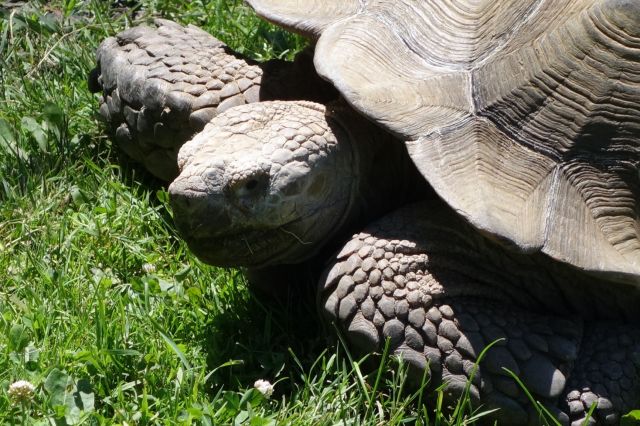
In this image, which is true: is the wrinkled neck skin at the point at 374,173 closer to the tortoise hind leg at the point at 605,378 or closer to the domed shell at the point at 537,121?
the domed shell at the point at 537,121

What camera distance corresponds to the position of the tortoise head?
11.0 ft

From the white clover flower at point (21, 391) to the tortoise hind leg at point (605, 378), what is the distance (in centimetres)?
150

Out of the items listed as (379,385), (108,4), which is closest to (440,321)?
(379,385)

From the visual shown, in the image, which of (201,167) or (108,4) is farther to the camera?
(108,4)

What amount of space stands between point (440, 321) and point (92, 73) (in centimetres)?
205

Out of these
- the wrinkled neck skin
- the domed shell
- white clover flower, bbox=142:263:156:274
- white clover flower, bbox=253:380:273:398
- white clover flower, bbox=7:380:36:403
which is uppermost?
the domed shell

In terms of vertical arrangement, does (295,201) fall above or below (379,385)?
above

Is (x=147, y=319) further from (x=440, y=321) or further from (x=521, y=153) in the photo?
(x=521, y=153)

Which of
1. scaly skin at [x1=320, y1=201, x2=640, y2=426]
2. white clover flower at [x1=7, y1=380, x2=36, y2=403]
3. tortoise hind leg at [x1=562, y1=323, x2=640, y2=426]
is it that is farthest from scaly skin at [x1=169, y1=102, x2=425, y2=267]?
tortoise hind leg at [x1=562, y1=323, x2=640, y2=426]

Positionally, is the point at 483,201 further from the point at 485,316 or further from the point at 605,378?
the point at 605,378

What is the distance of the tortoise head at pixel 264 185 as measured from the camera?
11.0ft

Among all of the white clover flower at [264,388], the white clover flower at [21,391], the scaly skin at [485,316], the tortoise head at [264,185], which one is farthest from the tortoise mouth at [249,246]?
the white clover flower at [21,391]

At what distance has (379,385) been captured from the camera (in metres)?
3.39

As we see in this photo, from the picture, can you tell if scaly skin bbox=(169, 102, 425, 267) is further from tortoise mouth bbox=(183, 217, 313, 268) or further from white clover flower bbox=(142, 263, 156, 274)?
white clover flower bbox=(142, 263, 156, 274)
